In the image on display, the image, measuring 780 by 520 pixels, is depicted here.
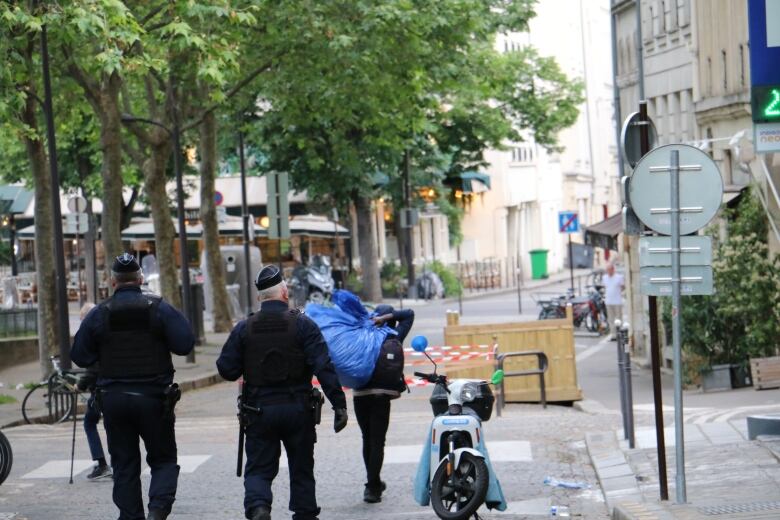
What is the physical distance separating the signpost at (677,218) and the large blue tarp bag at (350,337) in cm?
213

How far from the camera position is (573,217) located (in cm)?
4997

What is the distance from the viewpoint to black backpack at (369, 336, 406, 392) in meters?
13.1

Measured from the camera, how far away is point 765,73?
1183 centimetres

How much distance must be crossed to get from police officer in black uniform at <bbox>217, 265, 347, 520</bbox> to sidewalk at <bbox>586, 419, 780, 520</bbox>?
7.31 ft

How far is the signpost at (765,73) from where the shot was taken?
11594 mm

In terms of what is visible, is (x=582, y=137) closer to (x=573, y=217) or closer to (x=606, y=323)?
(x=573, y=217)

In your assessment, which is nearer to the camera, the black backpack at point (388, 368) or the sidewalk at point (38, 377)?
the black backpack at point (388, 368)

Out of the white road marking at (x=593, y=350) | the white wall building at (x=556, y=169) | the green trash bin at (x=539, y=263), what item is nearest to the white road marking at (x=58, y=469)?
the white road marking at (x=593, y=350)

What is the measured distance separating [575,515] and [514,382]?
10.4 m

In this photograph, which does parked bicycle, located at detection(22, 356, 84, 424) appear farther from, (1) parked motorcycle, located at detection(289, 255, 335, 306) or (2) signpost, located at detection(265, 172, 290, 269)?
(1) parked motorcycle, located at detection(289, 255, 335, 306)

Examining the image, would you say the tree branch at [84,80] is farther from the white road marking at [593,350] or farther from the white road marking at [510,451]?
the white road marking at [510,451]

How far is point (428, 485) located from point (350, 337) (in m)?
1.42

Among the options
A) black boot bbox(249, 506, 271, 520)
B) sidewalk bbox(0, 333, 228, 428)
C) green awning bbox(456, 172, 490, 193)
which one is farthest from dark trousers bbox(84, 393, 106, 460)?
green awning bbox(456, 172, 490, 193)

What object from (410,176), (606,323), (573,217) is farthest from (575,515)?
(410,176)
